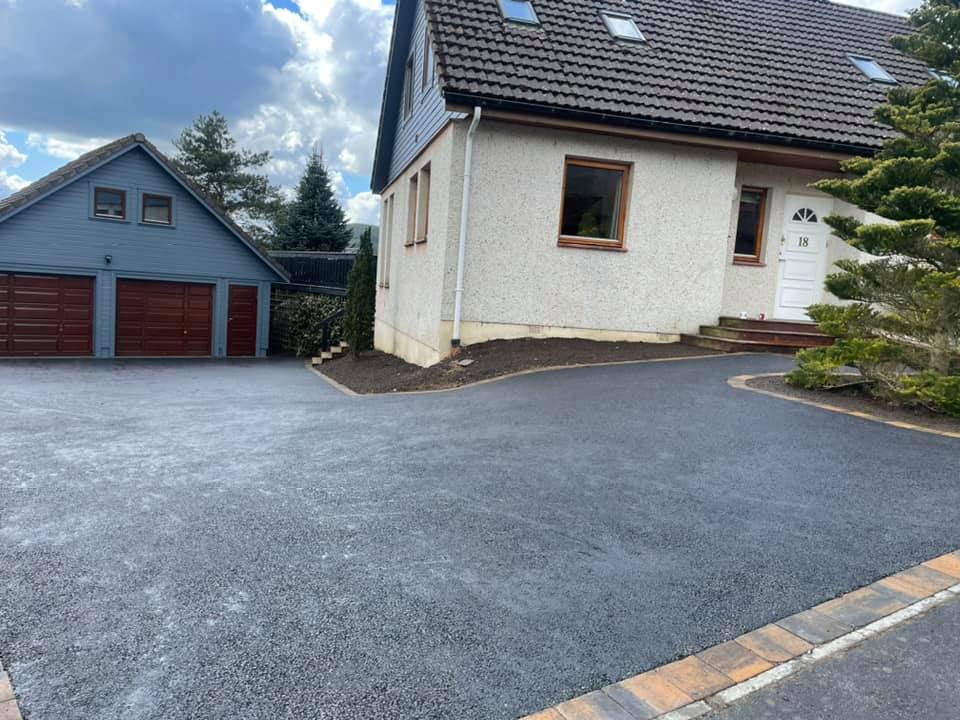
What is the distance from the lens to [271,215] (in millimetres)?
43156

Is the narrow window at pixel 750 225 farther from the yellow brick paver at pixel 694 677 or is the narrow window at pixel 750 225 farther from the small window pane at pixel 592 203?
the yellow brick paver at pixel 694 677

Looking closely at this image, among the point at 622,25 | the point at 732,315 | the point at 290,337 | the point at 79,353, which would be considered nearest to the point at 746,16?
the point at 622,25

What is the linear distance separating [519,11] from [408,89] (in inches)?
162

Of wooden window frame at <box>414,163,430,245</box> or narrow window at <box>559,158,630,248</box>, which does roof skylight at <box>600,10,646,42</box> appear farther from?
wooden window frame at <box>414,163,430,245</box>

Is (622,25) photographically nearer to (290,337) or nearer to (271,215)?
(290,337)

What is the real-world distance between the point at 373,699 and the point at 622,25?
12.8 metres

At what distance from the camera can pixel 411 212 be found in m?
14.2

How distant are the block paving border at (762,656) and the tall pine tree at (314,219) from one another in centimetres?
3210

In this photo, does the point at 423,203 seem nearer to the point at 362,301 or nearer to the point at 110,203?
the point at 362,301

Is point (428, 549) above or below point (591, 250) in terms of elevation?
→ below

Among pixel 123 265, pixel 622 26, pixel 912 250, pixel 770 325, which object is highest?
pixel 622 26

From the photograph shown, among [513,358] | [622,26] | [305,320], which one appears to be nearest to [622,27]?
[622,26]

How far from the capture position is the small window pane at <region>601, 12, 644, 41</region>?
11984 millimetres

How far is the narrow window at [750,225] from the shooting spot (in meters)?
11.9
